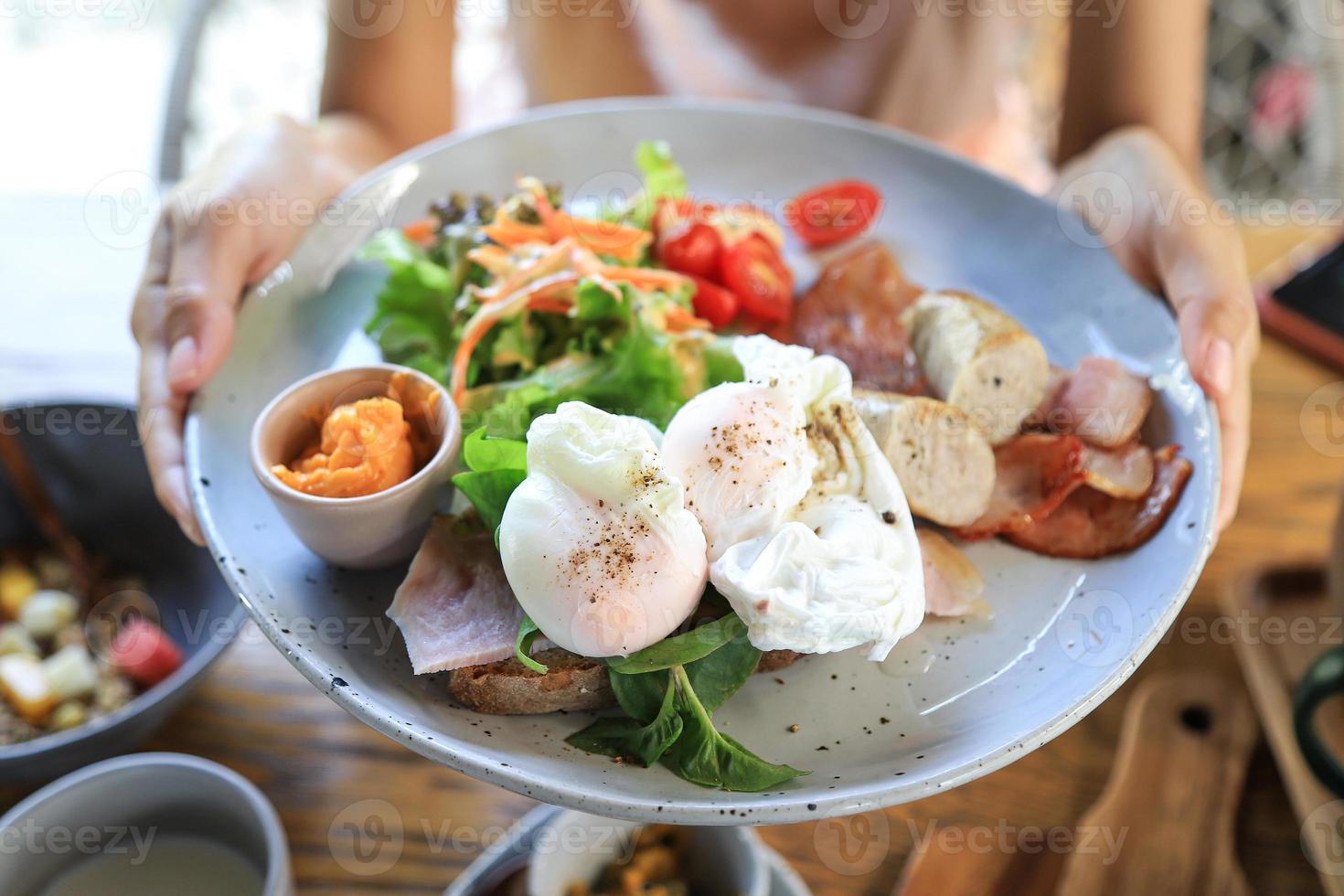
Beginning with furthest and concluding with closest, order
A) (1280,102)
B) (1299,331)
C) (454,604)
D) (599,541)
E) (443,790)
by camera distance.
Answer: (1280,102), (1299,331), (443,790), (454,604), (599,541)

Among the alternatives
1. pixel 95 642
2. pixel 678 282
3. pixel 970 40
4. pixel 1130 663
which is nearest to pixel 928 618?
pixel 1130 663

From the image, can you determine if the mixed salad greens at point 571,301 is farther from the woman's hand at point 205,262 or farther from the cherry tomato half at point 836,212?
the woman's hand at point 205,262

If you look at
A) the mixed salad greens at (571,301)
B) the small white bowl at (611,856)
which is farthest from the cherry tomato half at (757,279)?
the small white bowl at (611,856)

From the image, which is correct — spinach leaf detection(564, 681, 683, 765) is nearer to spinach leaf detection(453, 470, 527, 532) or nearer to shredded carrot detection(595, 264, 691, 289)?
spinach leaf detection(453, 470, 527, 532)

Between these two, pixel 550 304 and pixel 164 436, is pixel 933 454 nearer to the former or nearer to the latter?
pixel 550 304

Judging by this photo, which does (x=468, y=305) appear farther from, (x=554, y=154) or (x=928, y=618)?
(x=928, y=618)

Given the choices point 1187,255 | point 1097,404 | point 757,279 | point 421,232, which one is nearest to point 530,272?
point 421,232
